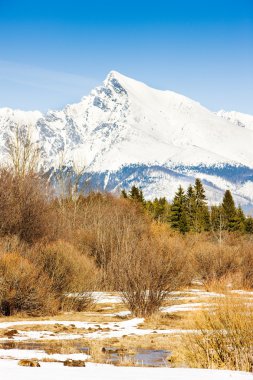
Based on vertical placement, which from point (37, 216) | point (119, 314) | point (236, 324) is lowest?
point (119, 314)

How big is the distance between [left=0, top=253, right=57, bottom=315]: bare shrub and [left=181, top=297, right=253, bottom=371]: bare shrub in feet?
49.6

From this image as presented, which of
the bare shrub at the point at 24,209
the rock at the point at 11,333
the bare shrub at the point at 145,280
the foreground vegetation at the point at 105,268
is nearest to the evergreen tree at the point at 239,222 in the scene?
A: the foreground vegetation at the point at 105,268

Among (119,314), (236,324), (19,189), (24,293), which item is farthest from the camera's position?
(19,189)

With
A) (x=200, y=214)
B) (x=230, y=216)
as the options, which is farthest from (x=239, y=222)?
(x=200, y=214)

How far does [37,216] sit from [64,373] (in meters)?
29.4

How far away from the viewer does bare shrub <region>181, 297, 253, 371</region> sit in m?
13.5

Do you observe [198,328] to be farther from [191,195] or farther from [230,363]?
[191,195]

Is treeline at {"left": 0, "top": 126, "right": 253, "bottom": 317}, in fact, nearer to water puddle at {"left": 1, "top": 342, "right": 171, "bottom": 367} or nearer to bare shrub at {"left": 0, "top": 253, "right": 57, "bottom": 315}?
bare shrub at {"left": 0, "top": 253, "right": 57, "bottom": 315}

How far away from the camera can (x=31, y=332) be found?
2234 centimetres

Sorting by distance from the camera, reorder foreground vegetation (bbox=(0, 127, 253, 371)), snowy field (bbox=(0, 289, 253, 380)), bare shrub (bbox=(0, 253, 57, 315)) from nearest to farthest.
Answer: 1. snowy field (bbox=(0, 289, 253, 380))
2. foreground vegetation (bbox=(0, 127, 253, 371))
3. bare shrub (bbox=(0, 253, 57, 315))

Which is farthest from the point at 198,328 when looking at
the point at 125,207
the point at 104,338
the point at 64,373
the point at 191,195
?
the point at 191,195

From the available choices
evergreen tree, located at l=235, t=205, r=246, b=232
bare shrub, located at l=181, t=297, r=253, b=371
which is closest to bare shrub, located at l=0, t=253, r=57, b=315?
bare shrub, located at l=181, t=297, r=253, b=371

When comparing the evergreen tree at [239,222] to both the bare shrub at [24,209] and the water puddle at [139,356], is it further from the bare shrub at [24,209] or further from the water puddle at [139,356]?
the water puddle at [139,356]

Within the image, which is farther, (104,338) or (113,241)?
(113,241)
